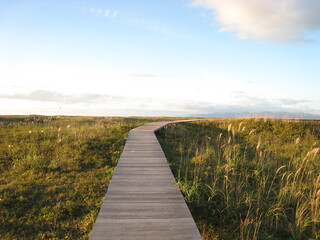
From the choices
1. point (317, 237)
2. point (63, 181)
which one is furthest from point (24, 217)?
point (317, 237)

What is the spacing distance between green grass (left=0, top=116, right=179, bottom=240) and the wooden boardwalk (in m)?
1.00

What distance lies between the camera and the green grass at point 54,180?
207 inches

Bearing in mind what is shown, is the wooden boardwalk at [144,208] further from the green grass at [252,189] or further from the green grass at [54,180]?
the green grass at [54,180]

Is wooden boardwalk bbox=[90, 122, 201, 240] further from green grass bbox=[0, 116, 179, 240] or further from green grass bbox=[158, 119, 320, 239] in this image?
green grass bbox=[0, 116, 179, 240]

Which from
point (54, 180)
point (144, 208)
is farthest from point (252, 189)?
point (54, 180)

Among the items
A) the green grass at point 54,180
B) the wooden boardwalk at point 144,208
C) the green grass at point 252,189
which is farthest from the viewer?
the green grass at point 54,180

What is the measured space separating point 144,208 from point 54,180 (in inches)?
181

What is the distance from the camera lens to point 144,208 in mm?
4270

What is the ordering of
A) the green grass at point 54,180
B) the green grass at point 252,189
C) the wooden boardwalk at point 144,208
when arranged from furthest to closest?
the green grass at point 54,180
the green grass at point 252,189
the wooden boardwalk at point 144,208

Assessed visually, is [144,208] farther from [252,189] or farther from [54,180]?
[54,180]

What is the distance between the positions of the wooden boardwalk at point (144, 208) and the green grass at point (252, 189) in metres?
0.70

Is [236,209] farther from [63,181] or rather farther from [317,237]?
[63,181]

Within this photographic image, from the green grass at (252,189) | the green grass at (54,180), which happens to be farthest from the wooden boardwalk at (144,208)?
the green grass at (54,180)

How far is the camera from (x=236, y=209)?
5.64 m
